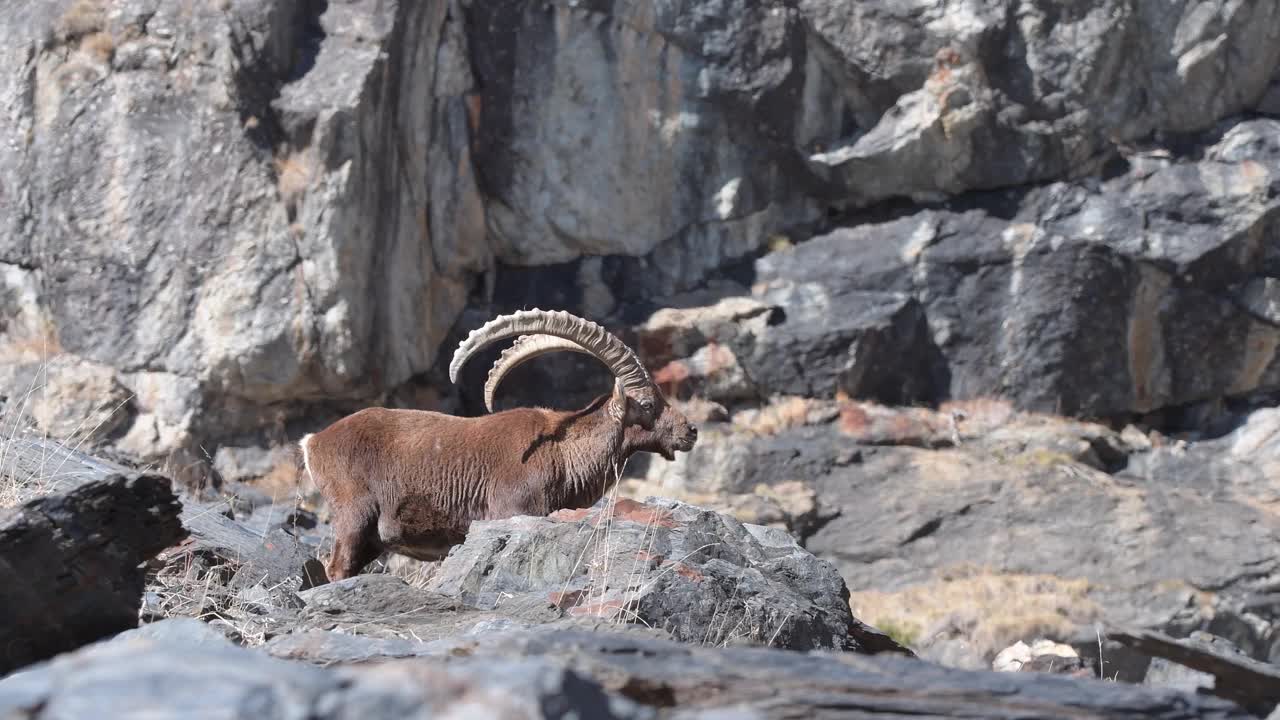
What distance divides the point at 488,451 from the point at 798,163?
41.1 ft

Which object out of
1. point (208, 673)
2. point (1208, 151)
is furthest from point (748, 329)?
point (208, 673)

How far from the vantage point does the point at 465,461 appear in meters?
8.23

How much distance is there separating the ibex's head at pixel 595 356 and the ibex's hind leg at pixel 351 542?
1.03m

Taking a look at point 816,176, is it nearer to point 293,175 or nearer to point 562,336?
point 293,175

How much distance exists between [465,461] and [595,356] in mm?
1050

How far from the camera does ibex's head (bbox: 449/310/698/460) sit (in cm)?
854

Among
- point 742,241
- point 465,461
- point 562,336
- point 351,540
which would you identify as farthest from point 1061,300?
point 351,540

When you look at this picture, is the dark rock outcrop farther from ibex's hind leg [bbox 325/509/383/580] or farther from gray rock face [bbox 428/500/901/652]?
ibex's hind leg [bbox 325/509/383/580]

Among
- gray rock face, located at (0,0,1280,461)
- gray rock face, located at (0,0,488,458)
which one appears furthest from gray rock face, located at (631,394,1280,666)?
gray rock face, located at (0,0,488,458)

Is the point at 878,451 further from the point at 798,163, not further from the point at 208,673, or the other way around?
the point at 208,673

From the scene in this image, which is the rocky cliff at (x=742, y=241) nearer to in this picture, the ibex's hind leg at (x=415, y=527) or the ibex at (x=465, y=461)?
the ibex at (x=465, y=461)

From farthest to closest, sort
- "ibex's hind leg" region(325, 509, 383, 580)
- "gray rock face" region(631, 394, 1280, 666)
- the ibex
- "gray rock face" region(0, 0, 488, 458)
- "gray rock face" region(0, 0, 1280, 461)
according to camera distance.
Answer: "gray rock face" region(0, 0, 1280, 461) < "gray rock face" region(0, 0, 488, 458) < "gray rock face" region(631, 394, 1280, 666) < the ibex < "ibex's hind leg" region(325, 509, 383, 580)

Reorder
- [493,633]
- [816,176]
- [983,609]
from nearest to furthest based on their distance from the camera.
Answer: [493,633] → [983,609] → [816,176]

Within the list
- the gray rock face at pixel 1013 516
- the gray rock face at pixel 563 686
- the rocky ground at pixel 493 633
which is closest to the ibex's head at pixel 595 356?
the rocky ground at pixel 493 633
